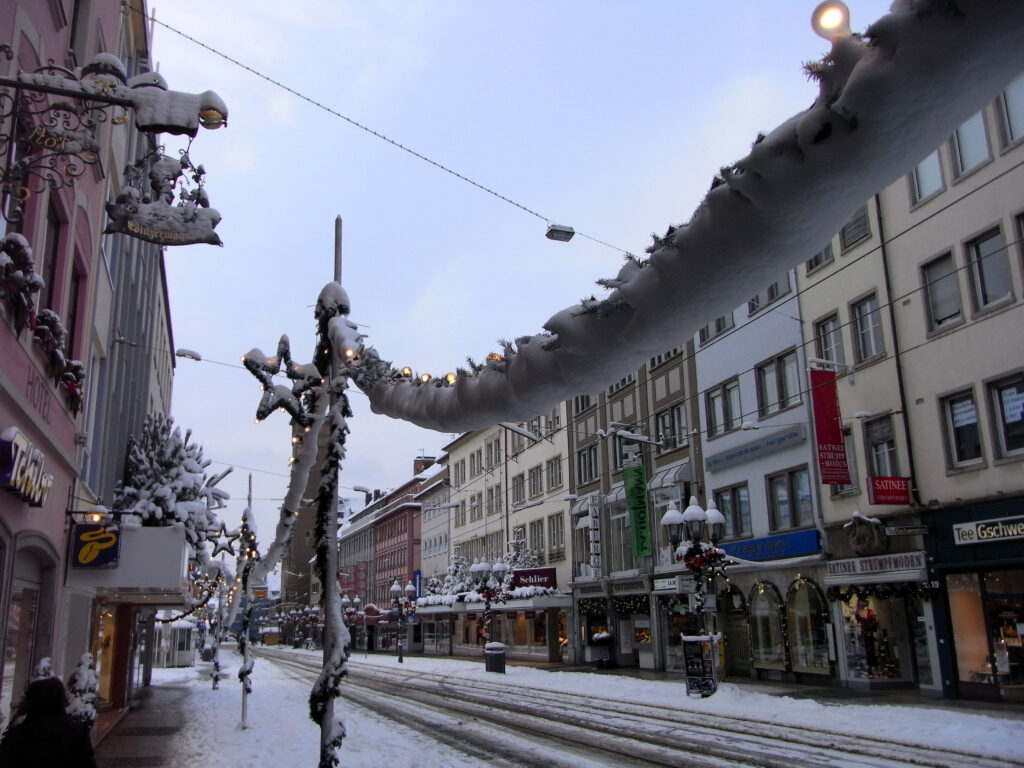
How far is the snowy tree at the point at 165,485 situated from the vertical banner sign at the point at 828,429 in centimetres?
1628

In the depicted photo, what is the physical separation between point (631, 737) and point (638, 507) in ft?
65.4

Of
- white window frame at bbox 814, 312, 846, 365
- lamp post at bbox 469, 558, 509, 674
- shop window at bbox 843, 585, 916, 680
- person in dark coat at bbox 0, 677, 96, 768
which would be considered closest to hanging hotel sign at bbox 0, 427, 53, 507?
person in dark coat at bbox 0, 677, 96, 768

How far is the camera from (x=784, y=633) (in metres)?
26.6

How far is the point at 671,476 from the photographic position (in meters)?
33.3

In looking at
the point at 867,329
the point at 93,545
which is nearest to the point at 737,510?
the point at 867,329

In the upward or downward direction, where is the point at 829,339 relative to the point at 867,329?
upward

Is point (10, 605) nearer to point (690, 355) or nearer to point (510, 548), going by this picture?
point (690, 355)

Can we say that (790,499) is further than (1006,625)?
Yes

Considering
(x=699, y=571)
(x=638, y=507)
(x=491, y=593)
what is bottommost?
(x=491, y=593)

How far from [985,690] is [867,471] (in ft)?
20.6

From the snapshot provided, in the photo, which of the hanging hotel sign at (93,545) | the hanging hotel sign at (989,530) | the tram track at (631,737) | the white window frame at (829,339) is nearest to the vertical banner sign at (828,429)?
the white window frame at (829,339)

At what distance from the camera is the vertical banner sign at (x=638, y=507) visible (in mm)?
34188

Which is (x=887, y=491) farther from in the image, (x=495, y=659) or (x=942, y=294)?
Result: (x=495, y=659)

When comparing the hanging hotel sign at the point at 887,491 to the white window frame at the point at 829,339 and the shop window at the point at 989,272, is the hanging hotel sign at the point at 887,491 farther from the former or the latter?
the shop window at the point at 989,272
